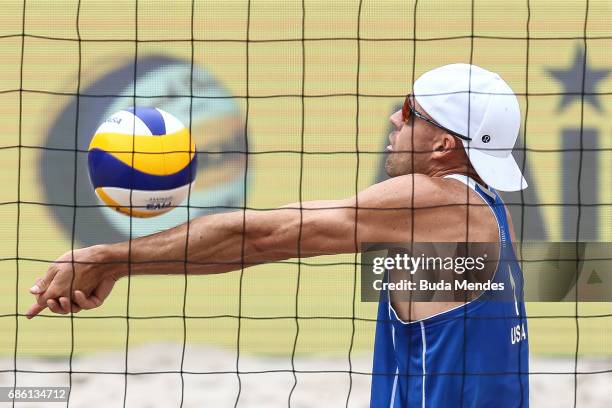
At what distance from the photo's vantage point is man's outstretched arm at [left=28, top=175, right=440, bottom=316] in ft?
10.4

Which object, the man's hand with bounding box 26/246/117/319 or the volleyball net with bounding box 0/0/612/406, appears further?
the volleyball net with bounding box 0/0/612/406

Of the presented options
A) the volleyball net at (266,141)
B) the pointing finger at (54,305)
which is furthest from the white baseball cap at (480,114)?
the volleyball net at (266,141)

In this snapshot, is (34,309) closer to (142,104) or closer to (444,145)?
(444,145)

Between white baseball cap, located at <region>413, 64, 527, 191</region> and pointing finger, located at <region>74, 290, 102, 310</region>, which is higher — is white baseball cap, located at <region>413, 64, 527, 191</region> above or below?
above

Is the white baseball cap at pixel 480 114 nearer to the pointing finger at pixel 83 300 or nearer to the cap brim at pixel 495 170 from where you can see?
the cap brim at pixel 495 170

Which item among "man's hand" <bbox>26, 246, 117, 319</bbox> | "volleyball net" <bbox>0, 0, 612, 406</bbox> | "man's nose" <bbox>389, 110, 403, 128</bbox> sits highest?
"man's nose" <bbox>389, 110, 403, 128</bbox>

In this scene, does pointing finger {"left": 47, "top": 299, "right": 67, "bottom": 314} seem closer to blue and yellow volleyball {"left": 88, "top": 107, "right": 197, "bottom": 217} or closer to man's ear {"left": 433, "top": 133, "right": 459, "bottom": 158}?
blue and yellow volleyball {"left": 88, "top": 107, "right": 197, "bottom": 217}

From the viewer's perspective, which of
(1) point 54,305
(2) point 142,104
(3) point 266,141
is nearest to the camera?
(1) point 54,305

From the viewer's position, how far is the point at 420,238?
3.24 meters

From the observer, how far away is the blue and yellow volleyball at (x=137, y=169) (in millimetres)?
3479

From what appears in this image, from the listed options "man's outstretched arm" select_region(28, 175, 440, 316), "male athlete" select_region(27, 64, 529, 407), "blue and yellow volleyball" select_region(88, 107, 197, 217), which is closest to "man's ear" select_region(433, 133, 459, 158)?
"male athlete" select_region(27, 64, 529, 407)

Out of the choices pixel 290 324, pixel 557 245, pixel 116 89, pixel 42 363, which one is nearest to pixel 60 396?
pixel 42 363

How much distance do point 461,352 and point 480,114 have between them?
2.17ft

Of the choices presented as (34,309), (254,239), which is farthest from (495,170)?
(34,309)
